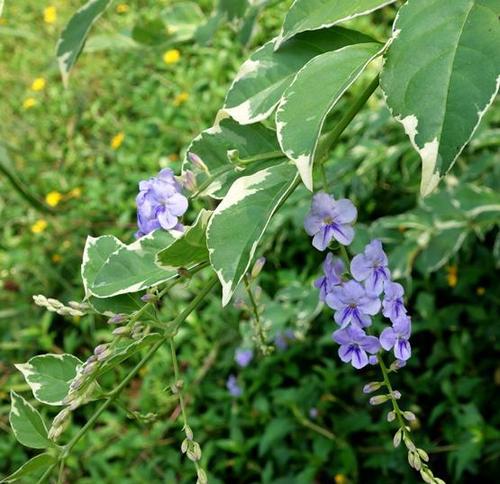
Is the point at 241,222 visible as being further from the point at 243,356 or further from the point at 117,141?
the point at 117,141

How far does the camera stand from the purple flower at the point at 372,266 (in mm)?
618

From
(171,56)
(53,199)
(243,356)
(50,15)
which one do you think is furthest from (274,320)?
(50,15)

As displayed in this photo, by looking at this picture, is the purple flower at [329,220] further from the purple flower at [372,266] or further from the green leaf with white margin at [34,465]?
the green leaf with white margin at [34,465]

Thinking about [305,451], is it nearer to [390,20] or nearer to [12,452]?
[12,452]

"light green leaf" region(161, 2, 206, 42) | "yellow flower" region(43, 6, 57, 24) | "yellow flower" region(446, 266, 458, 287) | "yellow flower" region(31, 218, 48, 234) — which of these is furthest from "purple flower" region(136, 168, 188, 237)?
"yellow flower" region(43, 6, 57, 24)

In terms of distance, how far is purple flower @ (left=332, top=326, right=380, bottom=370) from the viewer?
61 cm

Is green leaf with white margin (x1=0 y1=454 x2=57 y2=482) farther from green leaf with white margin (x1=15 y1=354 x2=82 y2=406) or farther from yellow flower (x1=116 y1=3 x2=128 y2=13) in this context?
yellow flower (x1=116 y1=3 x2=128 y2=13)

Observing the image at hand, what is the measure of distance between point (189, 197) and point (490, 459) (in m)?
1.28

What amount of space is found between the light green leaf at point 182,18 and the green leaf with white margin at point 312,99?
83 cm

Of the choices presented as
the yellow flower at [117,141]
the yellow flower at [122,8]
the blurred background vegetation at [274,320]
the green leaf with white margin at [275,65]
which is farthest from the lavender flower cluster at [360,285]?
the yellow flower at [122,8]

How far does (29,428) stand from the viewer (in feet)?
2.23

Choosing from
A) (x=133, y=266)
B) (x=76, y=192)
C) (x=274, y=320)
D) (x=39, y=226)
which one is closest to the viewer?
(x=133, y=266)

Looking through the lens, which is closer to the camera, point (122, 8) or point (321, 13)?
point (321, 13)

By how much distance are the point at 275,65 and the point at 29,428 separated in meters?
0.37
